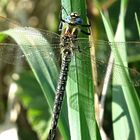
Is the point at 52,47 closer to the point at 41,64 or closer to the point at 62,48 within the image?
the point at 62,48

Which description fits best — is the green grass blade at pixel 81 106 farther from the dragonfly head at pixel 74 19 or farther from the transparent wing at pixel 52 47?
the transparent wing at pixel 52 47

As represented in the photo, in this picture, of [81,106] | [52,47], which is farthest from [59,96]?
[52,47]

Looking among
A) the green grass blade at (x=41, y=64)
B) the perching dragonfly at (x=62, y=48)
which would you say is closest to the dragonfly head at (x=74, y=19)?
the perching dragonfly at (x=62, y=48)

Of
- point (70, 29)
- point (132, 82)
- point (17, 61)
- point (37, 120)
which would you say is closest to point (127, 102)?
point (132, 82)

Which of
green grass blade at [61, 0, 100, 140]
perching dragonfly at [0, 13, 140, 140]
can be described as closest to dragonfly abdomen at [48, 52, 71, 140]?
perching dragonfly at [0, 13, 140, 140]

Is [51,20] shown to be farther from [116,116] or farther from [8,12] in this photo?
[116,116]

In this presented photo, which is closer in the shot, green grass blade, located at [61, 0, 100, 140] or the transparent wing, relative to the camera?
green grass blade, located at [61, 0, 100, 140]

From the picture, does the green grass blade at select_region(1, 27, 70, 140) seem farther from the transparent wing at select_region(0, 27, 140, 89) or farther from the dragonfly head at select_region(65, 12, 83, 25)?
the dragonfly head at select_region(65, 12, 83, 25)
